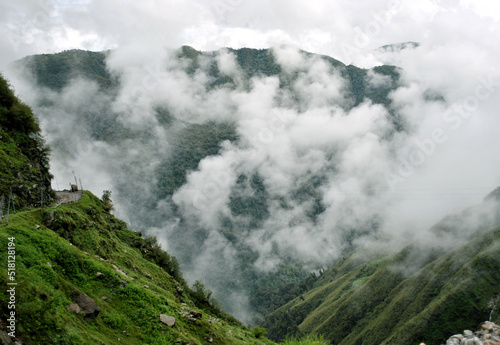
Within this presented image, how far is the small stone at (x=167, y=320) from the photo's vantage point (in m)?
27.9

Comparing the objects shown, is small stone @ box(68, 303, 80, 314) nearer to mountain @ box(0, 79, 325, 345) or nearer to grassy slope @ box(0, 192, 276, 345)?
mountain @ box(0, 79, 325, 345)

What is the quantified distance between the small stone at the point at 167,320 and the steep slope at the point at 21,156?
29190mm

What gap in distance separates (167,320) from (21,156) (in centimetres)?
4260

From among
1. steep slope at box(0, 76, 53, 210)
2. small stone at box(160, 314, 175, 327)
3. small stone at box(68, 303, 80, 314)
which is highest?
steep slope at box(0, 76, 53, 210)

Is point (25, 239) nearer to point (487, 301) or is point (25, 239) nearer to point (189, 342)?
point (189, 342)

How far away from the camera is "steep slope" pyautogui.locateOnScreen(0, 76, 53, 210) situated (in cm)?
4509

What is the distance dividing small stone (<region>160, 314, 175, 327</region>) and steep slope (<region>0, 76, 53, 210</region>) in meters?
29.2

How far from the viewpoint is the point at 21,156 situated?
5169 centimetres

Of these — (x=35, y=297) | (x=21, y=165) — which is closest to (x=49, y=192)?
(x=21, y=165)

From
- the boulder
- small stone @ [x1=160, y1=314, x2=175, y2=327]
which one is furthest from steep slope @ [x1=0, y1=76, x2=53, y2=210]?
small stone @ [x1=160, y1=314, x2=175, y2=327]

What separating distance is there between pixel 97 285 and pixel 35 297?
9274 millimetres

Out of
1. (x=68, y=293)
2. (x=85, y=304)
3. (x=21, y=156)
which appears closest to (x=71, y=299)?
(x=68, y=293)

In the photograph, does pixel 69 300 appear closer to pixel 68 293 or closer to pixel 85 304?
pixel 68 293

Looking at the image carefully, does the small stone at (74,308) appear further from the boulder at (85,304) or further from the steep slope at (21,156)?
the steep slope at (21,156)
